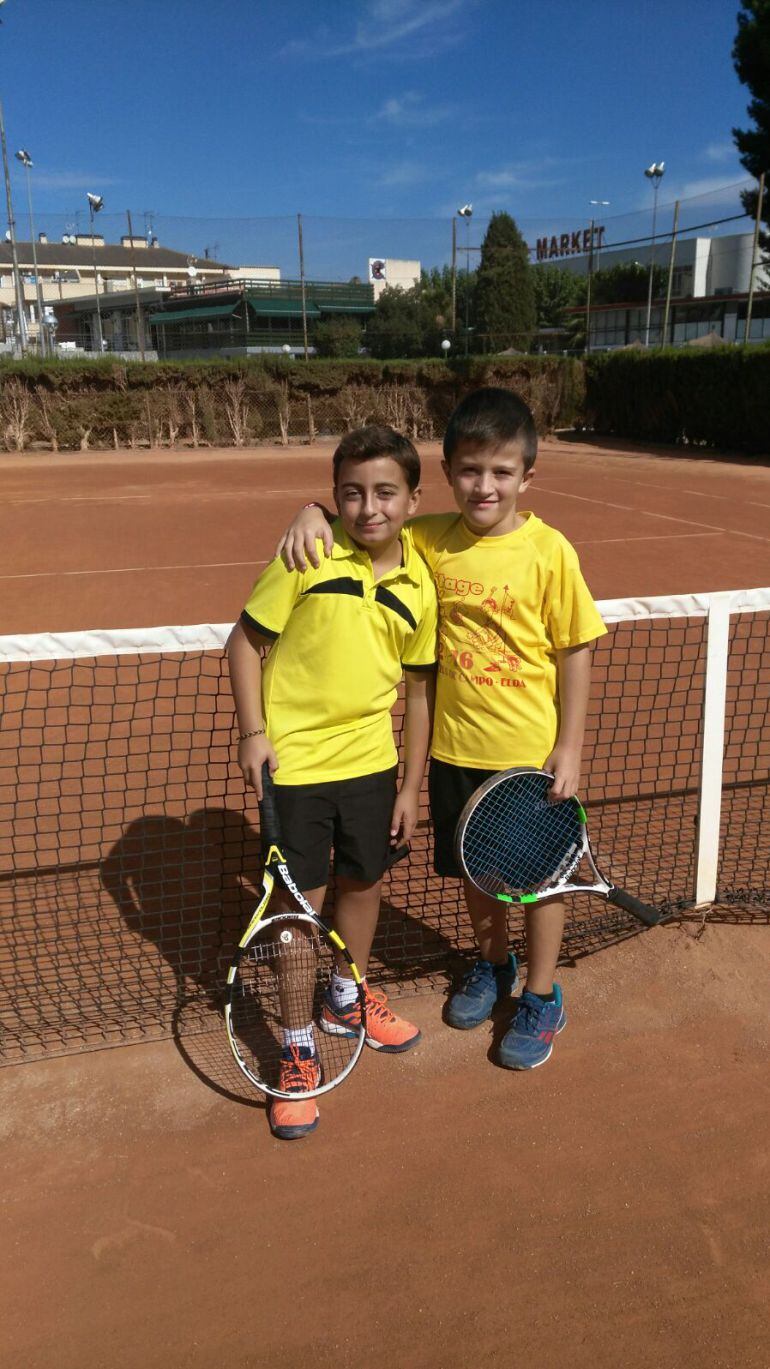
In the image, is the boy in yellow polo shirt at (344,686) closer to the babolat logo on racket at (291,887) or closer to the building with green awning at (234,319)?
the babolat logo on racket at (291,887)

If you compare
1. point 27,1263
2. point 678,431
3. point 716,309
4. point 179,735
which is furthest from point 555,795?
point 716,309

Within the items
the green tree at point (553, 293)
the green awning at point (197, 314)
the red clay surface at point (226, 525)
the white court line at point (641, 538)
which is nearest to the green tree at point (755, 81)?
the red clay surface at point (226, 525)

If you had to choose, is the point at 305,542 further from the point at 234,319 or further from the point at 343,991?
the point at 234,319

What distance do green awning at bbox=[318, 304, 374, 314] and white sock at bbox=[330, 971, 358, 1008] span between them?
44.6m

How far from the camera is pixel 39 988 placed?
9.82 ft

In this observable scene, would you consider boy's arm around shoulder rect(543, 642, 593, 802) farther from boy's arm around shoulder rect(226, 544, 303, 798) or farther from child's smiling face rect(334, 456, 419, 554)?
boy's arm around shoulder rect(226, 544, 303, 798)

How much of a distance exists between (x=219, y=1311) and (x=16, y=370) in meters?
23.6

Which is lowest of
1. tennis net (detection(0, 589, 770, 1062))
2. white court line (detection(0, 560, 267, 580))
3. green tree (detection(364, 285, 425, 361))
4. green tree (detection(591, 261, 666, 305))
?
white court line (detection(0, 560, 267, 580))

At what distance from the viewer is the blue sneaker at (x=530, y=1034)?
8.54 ft

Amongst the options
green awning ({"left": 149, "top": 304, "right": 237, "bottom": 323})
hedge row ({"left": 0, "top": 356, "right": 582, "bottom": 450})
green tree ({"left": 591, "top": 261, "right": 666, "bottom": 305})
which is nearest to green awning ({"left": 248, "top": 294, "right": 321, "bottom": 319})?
green awning ({"left": 149, "top": 304, "right": 237, "bottom": 323})

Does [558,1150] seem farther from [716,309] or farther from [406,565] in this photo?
[716,309]

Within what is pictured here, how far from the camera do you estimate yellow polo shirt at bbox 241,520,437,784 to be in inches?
90.4

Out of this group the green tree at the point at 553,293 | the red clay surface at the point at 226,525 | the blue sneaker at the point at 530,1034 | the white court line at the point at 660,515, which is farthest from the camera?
the green tree at the point at 553,293

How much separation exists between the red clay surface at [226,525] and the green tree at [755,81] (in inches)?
369
